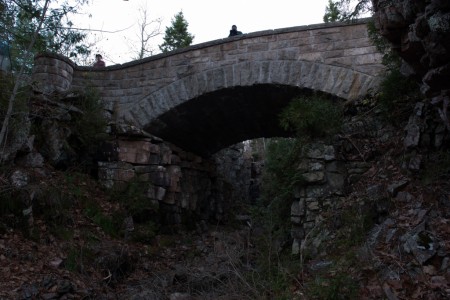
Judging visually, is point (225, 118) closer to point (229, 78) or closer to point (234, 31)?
point (229, 78)

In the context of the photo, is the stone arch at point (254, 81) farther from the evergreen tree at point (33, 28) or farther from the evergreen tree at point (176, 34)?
the evergreen tree at point (176, 34)

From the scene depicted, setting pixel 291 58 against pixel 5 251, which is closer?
pixel 5 251

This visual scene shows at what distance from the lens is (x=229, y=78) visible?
8.00 m

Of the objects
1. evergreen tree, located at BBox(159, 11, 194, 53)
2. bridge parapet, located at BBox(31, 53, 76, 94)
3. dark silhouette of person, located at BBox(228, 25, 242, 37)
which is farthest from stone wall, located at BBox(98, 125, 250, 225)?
evergreen tree, located at BBox(159, 11, 194, 53)

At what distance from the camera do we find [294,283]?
459 cm

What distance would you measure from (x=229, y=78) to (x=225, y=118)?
1.48 meters

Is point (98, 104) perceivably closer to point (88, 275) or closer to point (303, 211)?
point (88, 275)

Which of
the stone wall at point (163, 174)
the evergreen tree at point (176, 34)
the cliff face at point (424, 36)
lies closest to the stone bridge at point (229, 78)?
the stone wall at point (163, 174)

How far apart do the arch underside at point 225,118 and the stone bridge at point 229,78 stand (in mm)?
20

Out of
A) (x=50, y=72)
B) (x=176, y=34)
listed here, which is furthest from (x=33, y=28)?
(x=176, y=34)

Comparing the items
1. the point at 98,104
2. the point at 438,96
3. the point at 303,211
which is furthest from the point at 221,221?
the point at 438,96

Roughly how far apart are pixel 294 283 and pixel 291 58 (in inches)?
171

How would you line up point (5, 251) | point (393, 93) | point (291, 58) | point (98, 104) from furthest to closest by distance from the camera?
point (98, 104), point (291, 58), point (393, 93), point (5, 251)

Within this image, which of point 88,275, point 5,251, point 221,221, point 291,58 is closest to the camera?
point 5,251
